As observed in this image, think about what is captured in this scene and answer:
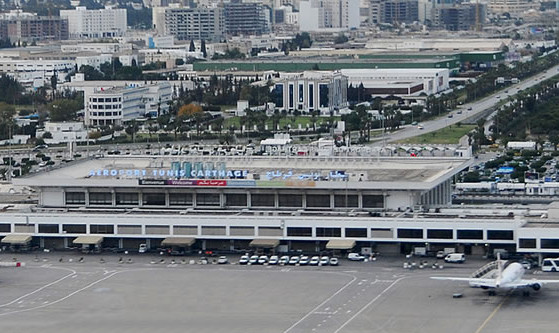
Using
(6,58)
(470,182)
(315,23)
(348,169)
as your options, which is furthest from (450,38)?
(348,169)

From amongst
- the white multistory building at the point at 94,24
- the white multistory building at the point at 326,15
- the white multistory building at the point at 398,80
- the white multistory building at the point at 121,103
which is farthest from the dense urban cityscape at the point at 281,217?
the white multistory building at the point at 326,15

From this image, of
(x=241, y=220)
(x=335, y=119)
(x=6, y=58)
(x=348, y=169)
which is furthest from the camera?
(x=6, y=58)

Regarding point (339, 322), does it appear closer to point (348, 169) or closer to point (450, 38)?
point (348, 169)

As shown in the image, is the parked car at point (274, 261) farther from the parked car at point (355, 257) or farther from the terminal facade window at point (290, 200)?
the terminal facade window at point (290, 200)

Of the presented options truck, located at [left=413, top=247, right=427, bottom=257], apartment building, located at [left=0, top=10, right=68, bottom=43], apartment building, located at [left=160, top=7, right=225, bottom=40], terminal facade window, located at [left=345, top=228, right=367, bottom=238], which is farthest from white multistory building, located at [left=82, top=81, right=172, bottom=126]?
apartment building, located at [left=0, top=10, right=68, bottom=43]

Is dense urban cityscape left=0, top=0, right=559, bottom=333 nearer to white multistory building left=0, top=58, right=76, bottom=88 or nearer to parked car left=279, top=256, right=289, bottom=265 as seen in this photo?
parked car left=279, top=256, right=289, bottom=265

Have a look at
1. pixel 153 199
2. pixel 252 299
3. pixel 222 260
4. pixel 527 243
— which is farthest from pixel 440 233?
pixel 153 199
